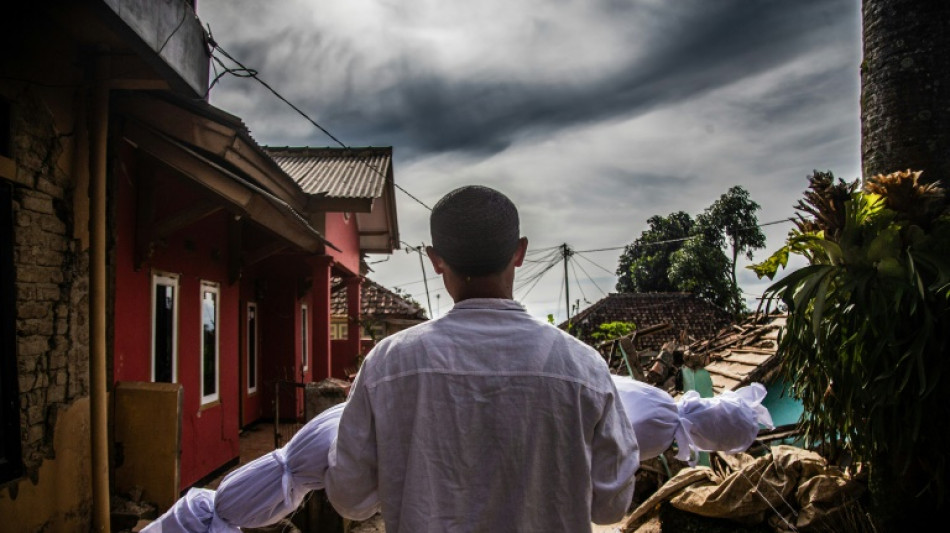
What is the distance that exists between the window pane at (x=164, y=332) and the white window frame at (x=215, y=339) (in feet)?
2.34

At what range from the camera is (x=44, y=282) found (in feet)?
11.9

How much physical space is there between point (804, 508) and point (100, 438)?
5276 mm

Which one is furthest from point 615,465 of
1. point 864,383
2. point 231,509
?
point 864,383

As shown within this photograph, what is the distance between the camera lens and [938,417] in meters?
3.59

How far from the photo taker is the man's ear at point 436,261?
1.54 m

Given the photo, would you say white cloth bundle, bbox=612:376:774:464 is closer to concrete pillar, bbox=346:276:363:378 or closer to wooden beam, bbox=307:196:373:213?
wooden beam, bbox=307:196:373:213

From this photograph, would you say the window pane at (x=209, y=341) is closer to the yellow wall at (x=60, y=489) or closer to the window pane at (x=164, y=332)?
the window pane at (x=164, y=332)

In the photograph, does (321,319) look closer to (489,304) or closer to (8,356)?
(8,356)

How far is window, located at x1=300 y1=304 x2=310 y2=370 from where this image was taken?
40.2 feet

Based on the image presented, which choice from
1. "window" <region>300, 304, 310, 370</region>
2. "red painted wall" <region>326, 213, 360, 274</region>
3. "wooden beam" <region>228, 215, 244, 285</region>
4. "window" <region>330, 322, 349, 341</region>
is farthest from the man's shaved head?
"window" <region>330, 322, 349, 341</region>

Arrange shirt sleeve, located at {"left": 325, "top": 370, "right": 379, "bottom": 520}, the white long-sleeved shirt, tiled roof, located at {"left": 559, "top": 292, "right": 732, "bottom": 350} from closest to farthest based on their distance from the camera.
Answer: the white long-sleeved shirt → shirt sleeve, located at {"left": 325, "top": 370, "right": 379, "bottom": 520} → tiled roof, located at {"left": 559, "top": 292, "right": 732, "bottom": 350}

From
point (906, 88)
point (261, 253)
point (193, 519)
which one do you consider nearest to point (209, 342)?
point (261, 253)

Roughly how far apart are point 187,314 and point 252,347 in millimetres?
4112

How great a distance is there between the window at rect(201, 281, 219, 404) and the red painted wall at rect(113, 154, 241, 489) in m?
0.11
